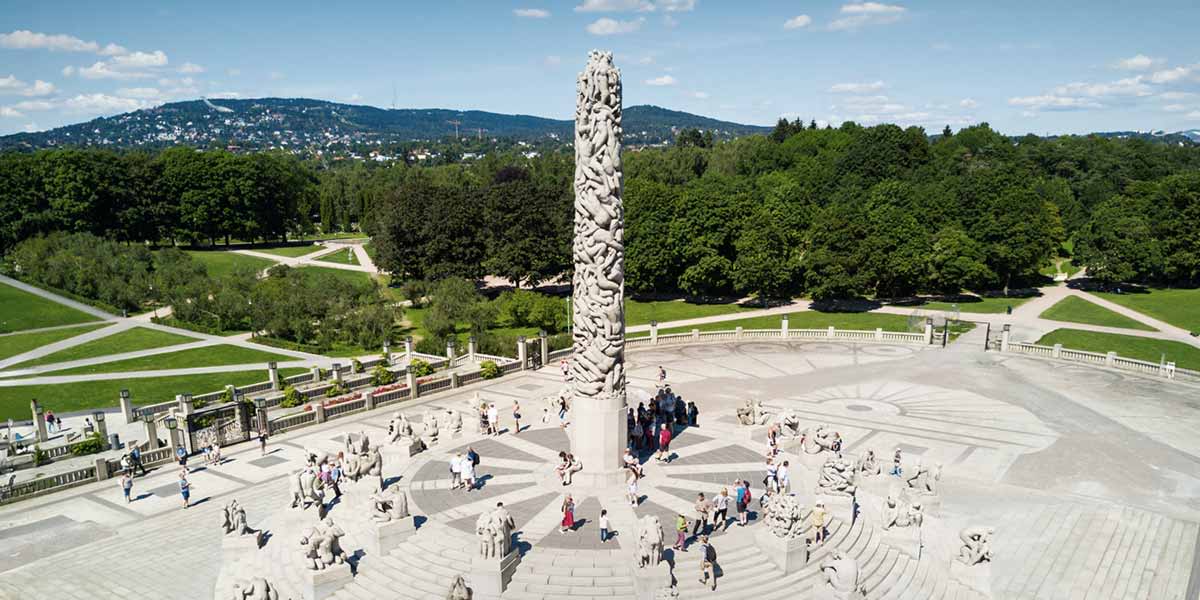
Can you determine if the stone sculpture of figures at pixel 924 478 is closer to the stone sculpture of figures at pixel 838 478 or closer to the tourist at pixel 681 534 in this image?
the stone sculpture of figures at pixel 838 478

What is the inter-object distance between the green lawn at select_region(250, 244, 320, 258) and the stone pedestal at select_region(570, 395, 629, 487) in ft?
336

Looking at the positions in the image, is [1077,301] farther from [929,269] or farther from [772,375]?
[772,375]

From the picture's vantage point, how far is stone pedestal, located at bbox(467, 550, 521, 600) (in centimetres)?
2102

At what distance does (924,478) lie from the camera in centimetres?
2720

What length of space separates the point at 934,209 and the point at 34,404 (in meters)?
89.9

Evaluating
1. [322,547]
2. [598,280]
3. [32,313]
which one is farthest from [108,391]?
[598,280]

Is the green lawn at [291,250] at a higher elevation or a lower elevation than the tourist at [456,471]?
higher

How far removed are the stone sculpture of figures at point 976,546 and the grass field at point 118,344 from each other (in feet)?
209

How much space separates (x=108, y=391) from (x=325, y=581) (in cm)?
3745

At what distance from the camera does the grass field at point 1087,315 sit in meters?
70.1

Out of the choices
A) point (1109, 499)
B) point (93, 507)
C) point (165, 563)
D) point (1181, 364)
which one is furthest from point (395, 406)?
point (1181, 364)

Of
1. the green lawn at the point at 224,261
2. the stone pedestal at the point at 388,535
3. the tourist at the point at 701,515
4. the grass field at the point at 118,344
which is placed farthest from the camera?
the green lawn at the point at 224,261

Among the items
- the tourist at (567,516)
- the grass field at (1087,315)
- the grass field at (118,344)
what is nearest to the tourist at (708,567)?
the tourist at (567,516)

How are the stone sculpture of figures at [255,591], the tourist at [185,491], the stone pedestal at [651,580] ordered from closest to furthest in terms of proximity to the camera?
1. the stone sculpture of figures at [255,591]
2. the stone pedestal at [651,580]
3. the tourist at [185,491]
